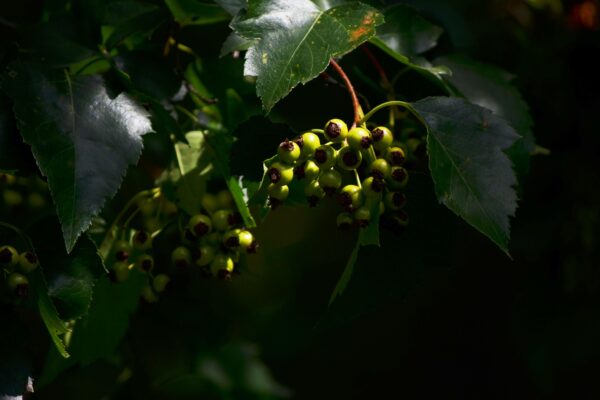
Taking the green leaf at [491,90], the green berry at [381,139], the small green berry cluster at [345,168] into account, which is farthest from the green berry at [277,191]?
the green leaf at [491,90]

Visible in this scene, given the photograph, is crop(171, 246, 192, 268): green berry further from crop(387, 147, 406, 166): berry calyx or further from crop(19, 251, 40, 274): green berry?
crop(387, 147, 406, 166): berry calyx

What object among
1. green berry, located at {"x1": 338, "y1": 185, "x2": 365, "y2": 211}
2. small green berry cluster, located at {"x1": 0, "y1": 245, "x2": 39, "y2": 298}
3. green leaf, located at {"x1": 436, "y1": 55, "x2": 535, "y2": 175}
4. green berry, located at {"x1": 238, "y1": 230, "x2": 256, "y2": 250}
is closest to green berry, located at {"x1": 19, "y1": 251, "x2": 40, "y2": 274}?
small green berry cluster, located at {"x1": 0, "y1": 245, "x2": 39, "y2": 298}

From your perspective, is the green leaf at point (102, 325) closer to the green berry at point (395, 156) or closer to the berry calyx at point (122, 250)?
the berry calyx at point (122, 250)

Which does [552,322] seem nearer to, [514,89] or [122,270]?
[514,89]

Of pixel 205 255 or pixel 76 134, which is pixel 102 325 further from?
pixel 76 134

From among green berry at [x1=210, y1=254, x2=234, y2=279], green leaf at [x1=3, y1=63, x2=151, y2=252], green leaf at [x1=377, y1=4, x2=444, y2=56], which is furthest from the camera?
green leaf at [x1=377, y1=4, x2=444, y2=56]

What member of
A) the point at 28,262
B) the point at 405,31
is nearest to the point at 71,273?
the point at 28,262
